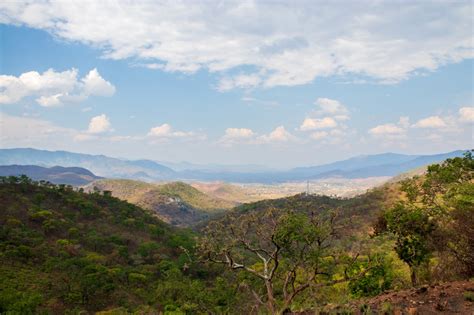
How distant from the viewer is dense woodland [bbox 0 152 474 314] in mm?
11188

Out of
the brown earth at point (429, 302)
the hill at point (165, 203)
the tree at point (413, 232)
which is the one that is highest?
the tree at point (413, 232)

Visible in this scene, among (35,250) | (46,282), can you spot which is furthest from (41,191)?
(46,282)

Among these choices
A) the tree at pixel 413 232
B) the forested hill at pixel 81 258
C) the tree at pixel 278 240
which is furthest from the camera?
the forested hill at pixel 81 258

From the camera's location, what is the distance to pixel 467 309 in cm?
965

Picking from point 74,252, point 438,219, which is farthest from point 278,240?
point 74,252

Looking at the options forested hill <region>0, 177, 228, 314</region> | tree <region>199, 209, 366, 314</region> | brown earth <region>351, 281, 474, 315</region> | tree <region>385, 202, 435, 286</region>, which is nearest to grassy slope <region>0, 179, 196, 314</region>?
forested hill <region>0, 177, 228, 314</region>

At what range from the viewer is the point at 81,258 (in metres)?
43.9

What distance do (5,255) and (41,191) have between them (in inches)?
1204

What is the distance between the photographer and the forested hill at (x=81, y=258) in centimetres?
3322

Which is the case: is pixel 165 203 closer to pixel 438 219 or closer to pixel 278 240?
pixel 438 219

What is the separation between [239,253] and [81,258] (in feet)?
126

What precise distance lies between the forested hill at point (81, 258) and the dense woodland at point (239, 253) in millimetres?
155

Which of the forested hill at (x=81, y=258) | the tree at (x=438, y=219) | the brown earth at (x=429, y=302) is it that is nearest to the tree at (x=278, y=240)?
the brown earth at (x=429, y=302)

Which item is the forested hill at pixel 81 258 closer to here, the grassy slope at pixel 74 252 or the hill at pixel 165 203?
the grassy slope at pixel 74 252
